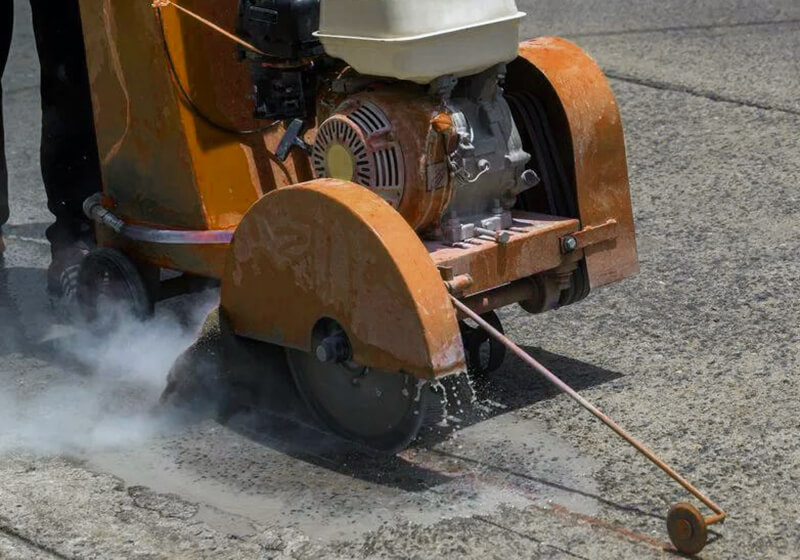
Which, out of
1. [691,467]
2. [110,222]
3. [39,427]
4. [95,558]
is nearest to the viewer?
[95,558]

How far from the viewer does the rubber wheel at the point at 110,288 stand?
4.55m

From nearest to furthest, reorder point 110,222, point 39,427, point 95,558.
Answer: point 95,558 → point 39,427 → point 110,222

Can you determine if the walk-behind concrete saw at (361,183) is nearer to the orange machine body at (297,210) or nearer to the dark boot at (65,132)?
the orange machine body at (297,210)

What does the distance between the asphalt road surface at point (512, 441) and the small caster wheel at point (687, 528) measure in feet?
0.22

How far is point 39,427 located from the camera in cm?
422

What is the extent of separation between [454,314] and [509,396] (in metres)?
0.76

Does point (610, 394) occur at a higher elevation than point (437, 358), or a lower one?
lower

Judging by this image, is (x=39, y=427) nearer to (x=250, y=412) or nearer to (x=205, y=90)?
(x=250, y=412)

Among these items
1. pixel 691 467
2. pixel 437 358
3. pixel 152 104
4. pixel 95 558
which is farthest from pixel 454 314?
pixel 152 104

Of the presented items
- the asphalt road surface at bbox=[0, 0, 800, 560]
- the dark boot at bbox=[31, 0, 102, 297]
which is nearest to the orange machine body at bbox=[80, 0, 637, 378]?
the asphalt road surface at bbox=[0, 0, 800, 560]

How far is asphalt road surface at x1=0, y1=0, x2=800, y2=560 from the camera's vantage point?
11.4 ft

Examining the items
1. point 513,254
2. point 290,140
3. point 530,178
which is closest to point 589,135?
point 530,178

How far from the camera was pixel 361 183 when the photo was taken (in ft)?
12.6

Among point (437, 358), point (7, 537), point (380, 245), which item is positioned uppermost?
point (380, 245)
